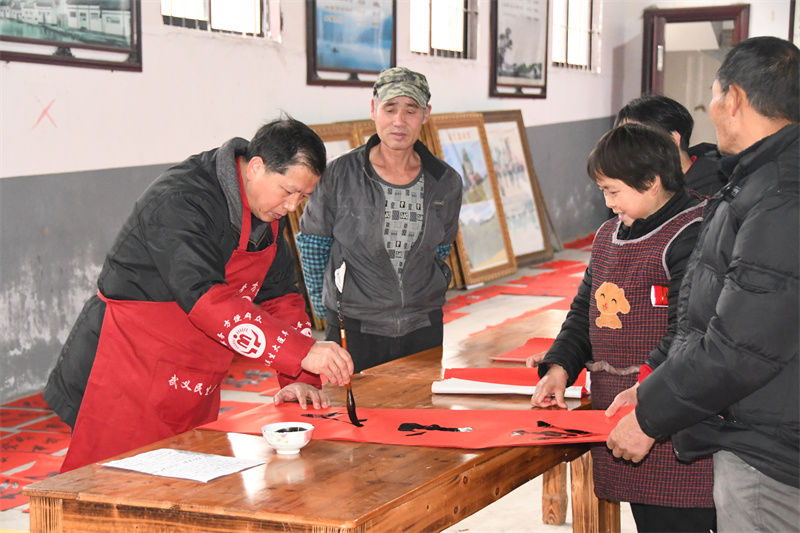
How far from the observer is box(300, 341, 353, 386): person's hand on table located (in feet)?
7.57

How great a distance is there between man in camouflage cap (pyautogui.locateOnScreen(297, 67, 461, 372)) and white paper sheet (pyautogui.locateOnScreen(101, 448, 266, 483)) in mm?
1382

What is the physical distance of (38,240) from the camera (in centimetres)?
511

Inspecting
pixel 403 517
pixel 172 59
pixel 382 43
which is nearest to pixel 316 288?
pixel 403 517

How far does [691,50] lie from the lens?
1468 centimetres

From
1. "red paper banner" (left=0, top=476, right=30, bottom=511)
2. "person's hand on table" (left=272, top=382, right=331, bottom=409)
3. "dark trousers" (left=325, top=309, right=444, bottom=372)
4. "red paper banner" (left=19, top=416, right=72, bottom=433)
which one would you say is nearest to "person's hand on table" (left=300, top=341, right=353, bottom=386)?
"person's hand on table" (left=272, top=382, right=331, bottom=409)

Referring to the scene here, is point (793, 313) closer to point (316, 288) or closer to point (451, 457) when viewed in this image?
point (451, 457)

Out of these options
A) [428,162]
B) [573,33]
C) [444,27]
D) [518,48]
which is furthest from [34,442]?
[573,33]

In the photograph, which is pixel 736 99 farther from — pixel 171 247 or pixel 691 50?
pixel 691 50

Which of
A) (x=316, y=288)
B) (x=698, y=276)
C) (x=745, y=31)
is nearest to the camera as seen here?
(x=698, y=276)

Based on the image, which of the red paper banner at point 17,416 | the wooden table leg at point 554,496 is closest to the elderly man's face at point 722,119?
the wooden table leg at point 554,496

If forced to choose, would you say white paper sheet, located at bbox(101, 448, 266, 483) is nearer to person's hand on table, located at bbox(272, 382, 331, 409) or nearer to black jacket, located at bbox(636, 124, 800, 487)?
person's hand on table, located at bbox(272, 382, 331, 409)

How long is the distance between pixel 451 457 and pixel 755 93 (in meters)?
0.98

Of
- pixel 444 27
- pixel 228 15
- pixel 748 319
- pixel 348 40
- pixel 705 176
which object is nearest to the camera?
pixel 748 319

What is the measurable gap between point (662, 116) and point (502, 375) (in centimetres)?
97
